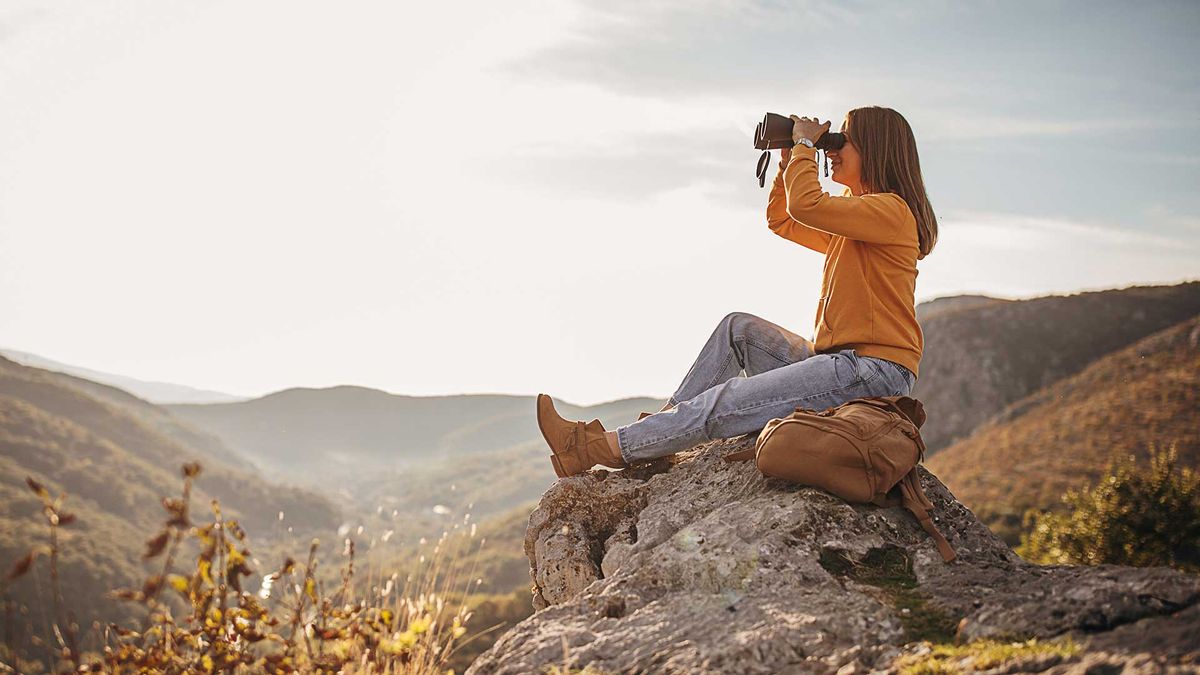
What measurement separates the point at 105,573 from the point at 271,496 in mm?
43538

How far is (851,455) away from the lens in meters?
3.77

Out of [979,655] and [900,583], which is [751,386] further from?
[979,655]

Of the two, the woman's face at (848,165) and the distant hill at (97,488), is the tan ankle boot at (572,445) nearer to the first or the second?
the woman's face at (848,165)

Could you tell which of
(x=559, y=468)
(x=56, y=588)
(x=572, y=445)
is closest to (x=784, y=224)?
(x=572, y=445)

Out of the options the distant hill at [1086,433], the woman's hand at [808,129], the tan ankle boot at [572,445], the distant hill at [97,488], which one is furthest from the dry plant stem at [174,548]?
the distant hill at [97,488]

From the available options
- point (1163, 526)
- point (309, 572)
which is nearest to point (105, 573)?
point (1163, 526)

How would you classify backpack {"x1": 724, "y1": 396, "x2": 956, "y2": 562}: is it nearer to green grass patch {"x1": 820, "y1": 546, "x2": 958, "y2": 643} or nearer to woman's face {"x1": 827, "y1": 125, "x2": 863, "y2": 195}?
green grass patch {"x1": 820, "y1": 546, "x2": 958, "y2": 643}

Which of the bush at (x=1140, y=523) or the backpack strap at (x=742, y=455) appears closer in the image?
the backpack strap at (x=742, y=455)

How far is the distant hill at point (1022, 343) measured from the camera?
178ft

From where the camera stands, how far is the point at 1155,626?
7.90 feet

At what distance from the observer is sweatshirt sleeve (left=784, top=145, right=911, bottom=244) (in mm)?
4277

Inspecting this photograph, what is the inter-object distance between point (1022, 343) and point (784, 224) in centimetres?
6049

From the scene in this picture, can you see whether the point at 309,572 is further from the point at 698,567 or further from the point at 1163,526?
the point at 1163,526

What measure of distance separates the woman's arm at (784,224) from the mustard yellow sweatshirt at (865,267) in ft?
1.66
